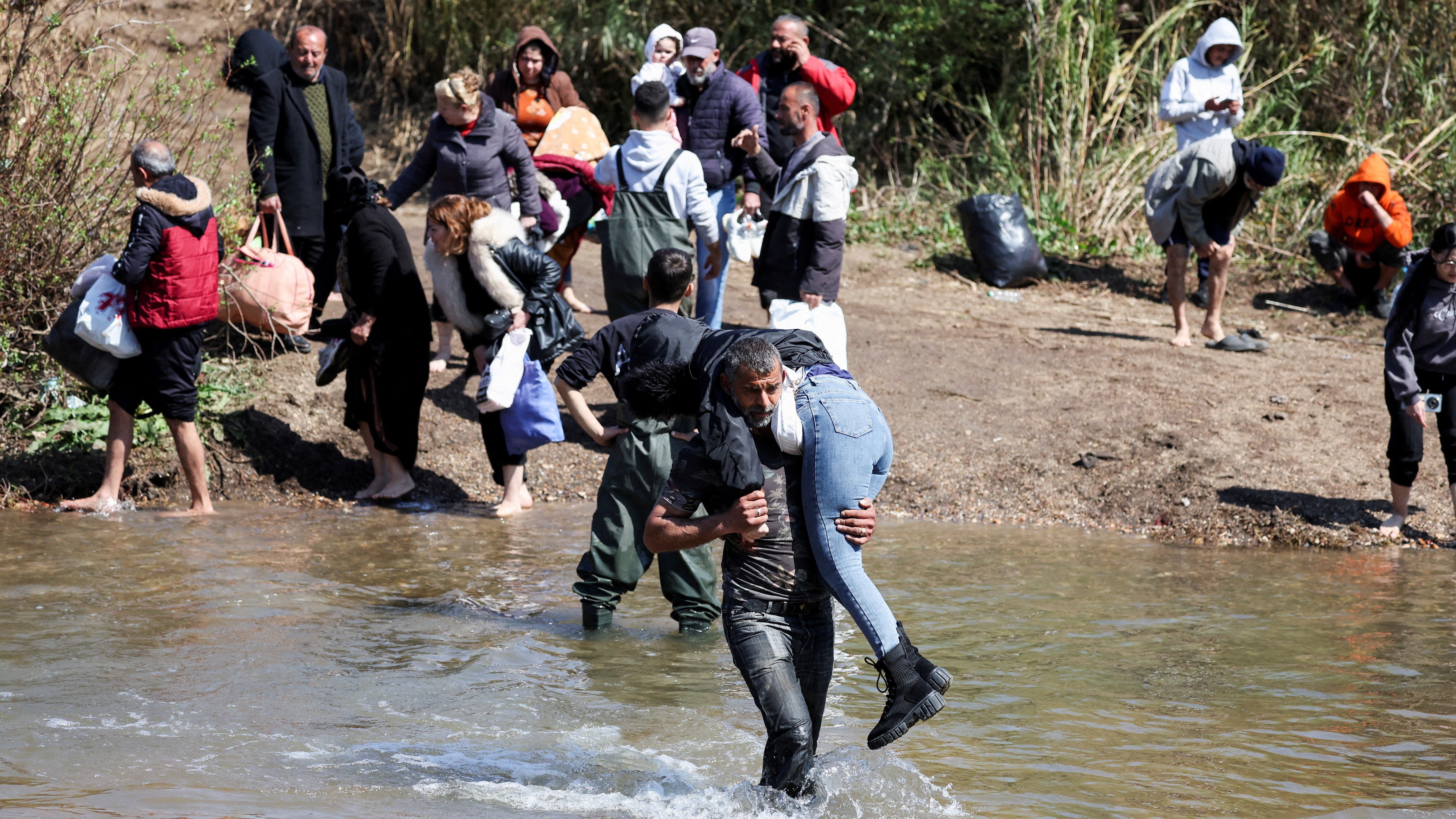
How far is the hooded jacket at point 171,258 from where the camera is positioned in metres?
6.82

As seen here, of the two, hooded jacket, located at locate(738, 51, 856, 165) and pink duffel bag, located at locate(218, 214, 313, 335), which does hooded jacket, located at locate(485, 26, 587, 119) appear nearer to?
hooded jacket, located at locate(738, 51, 856, 165)

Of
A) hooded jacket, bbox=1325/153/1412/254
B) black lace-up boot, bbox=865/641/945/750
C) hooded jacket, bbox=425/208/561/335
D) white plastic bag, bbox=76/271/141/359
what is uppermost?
hooded jacket, bbox=1325/153/1412/254

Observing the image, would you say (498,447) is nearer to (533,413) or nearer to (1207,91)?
(533,413)

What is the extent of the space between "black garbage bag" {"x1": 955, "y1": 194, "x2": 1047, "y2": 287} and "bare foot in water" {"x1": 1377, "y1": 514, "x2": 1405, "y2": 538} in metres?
5.03

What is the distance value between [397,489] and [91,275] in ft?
6.46

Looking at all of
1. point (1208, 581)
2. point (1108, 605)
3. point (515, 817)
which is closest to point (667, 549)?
point (515, 817)

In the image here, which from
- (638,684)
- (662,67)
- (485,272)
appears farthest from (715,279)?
(638,684)

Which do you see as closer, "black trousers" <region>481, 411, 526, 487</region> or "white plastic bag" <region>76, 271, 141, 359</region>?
"white plastic bag" <region>76, 271, 141, 359</region>

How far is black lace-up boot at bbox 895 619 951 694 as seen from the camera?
3.73 m

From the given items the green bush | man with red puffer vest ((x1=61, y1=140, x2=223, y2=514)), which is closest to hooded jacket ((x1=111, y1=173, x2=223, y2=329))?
man with red puffer vest ((x1=61, y1=140, x2=223, y2=514))

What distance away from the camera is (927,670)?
3.75 metres

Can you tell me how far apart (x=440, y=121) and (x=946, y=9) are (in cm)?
709

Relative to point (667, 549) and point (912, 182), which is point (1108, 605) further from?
point (912, 182)

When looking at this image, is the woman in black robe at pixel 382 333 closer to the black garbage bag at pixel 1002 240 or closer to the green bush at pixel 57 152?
the green bush at pixel 57 152
